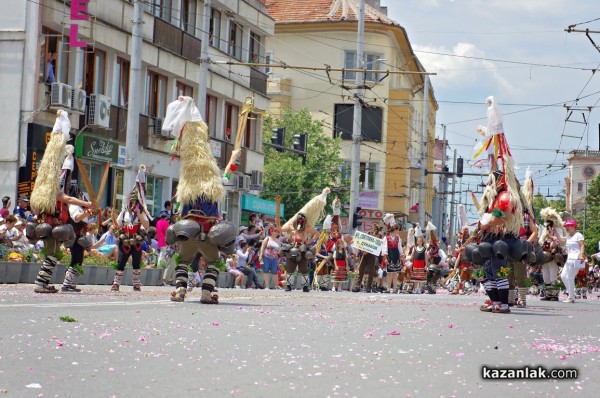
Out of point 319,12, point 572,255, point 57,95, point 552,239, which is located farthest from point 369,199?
point 572,255

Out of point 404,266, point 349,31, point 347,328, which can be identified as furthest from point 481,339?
point 349,31

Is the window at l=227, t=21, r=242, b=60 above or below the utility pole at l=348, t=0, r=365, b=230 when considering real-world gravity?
above

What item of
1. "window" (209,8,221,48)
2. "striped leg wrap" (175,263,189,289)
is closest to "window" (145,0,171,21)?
"window" (209,8,221,48)

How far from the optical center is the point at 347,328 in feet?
42.1

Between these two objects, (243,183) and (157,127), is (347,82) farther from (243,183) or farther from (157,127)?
(157,127)

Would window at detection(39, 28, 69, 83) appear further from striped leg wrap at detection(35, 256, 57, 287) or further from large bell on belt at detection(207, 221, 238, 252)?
large bell on belt at detection(207, 221, 238, 252)

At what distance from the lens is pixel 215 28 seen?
160ft

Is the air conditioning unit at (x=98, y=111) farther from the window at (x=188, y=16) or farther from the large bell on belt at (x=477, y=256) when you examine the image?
the large bell on belt at (x=477, y=256)

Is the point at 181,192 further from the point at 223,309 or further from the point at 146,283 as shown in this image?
the point at 146,283

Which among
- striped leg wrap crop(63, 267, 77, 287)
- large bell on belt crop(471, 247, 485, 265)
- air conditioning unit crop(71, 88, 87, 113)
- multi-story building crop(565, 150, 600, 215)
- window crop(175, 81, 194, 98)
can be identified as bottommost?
striped leg wrap crop(63, 267, 77, 287)

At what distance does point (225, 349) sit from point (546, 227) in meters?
16.6

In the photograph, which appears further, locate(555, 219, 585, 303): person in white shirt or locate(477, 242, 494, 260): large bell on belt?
locate(555, 219, 585, 303): person in white shirt

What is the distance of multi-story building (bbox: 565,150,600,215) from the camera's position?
16425 cm

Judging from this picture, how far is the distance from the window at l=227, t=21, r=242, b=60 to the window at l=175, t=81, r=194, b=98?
14.8 ft
